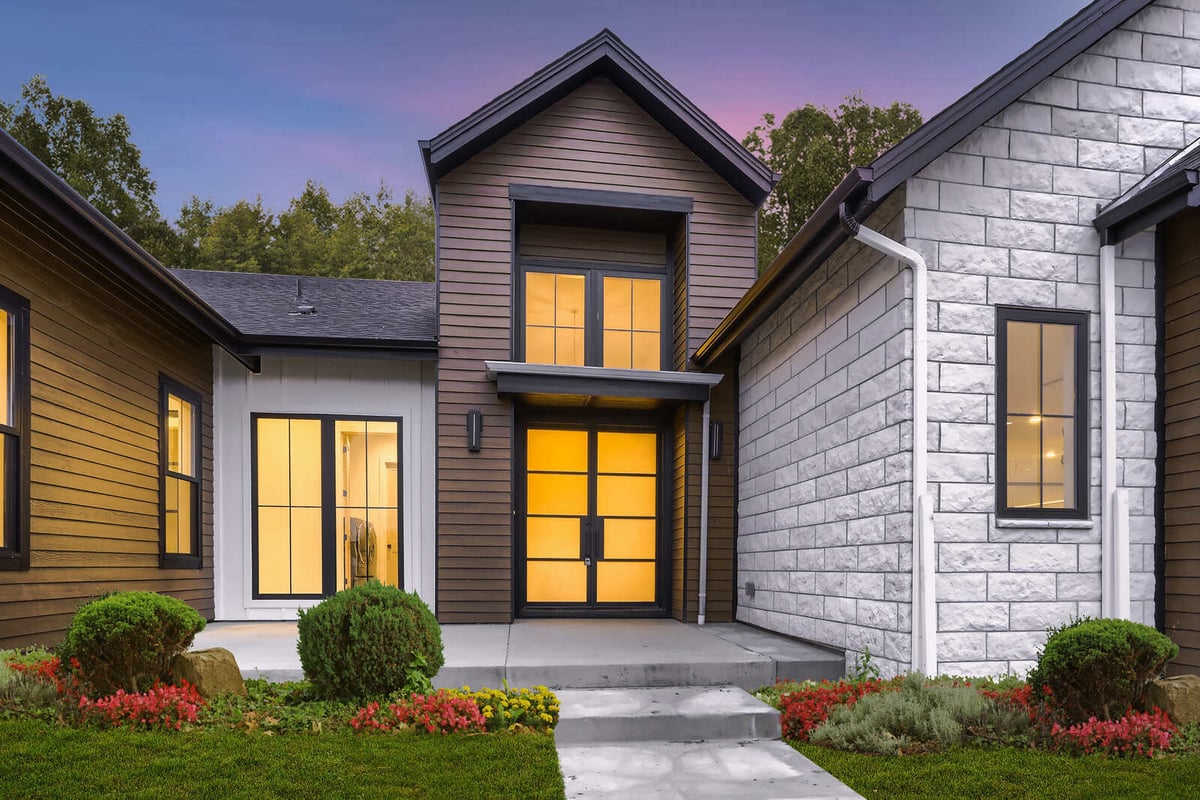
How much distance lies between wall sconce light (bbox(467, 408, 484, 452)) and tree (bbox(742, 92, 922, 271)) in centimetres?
1349

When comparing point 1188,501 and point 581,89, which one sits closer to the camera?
point 1188,501

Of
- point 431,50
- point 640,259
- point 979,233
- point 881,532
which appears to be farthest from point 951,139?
point 431,50

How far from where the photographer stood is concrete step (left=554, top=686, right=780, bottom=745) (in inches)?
176

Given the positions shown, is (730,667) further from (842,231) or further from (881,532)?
(842,231)

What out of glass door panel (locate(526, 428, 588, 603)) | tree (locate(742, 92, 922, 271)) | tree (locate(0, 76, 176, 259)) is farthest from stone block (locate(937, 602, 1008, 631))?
tree (locate(0, 76, 176, 259))

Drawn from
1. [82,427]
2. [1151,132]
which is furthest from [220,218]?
[1151,132]

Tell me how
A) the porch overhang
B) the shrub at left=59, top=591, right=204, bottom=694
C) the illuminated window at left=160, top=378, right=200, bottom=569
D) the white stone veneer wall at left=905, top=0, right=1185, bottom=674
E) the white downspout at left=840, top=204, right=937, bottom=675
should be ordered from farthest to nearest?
the porch overhang, the illuminated window at left=160, top=378, right=200, bottom=569, the white stone veneer wall at left=905, top=0, right=1185, bottom=674, the white downspout at left=840, top=204, right=937, bottom=675, the shrub at left=59, top=591, right=204, bottom=694

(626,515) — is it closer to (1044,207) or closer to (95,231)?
(1044,207)

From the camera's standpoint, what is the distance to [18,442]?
205 inches

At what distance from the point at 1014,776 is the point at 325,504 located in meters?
7.00

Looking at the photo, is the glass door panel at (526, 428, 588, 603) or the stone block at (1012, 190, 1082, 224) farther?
the glass door panel at (526, 428, 588, 603)

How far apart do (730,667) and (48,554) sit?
15.7 ft

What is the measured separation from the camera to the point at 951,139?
4855mm

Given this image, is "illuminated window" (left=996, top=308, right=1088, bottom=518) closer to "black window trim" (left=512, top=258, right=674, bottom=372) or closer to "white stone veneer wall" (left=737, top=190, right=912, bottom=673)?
"white stone veneer wall" (left=737, top=190, right=912, bottom=673)
